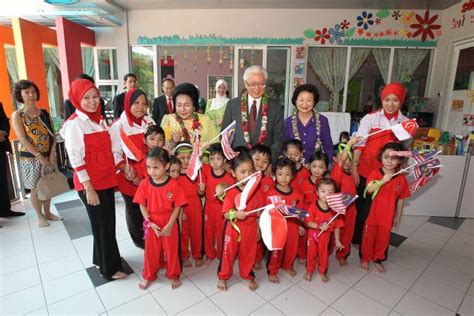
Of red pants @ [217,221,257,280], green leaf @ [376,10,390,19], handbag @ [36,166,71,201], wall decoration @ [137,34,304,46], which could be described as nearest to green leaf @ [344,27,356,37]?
green leaf @ [376,10,390,19]

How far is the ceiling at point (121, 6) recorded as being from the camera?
5031 mm

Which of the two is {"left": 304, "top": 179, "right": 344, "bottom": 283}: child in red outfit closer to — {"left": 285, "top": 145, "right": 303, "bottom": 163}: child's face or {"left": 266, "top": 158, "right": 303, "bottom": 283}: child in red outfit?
{"left": 266, "top": 158, "right": 303, "bottom": 283}: child in red outfit

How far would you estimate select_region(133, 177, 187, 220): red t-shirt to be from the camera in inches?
80.0

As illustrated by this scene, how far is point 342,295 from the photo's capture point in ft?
7.02

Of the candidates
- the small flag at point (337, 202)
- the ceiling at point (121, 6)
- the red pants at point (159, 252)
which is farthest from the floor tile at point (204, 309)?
the ceiling at point (121, 6)

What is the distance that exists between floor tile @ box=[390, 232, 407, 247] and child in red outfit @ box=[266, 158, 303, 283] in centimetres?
133

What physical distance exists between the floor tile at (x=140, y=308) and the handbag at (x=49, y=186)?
171 centimetres

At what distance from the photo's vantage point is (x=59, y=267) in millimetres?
2432

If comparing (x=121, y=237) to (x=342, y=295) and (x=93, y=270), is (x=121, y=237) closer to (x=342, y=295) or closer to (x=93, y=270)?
(x=93, y=270)

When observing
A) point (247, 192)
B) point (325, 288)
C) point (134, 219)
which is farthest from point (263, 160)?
point (134, 219)

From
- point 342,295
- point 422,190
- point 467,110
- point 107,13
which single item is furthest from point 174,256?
point 467,110

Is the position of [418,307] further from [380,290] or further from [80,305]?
[80,305]

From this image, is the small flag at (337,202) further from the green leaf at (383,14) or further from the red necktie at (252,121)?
the green leaf at (383,14)

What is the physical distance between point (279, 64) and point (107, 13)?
3.71m
